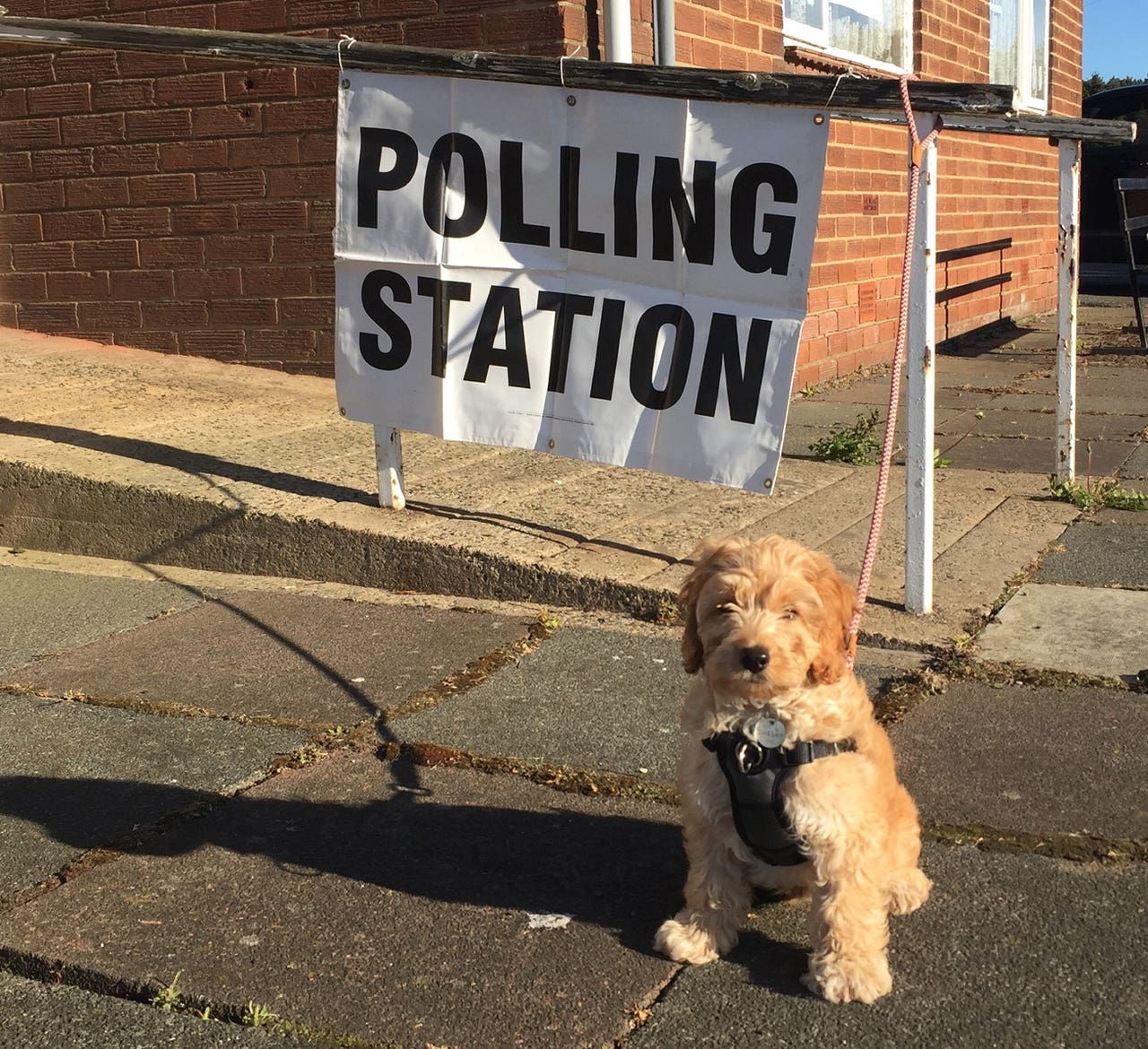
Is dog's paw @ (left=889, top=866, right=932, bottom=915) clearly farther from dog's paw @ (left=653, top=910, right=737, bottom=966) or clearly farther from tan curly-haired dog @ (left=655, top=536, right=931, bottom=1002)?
dog's paw @ (left=653, top=910, right=737, bottom=966)

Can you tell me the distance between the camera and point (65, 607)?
547cm

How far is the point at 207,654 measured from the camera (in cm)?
487

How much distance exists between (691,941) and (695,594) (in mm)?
719

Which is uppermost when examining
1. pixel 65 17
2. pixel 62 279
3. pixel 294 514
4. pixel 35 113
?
pixel 65 17

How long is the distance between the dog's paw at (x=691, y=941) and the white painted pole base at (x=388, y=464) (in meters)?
3.11

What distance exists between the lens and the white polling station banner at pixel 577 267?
4863 mm

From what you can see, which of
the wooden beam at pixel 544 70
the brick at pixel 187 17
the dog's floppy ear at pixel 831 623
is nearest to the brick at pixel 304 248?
the brick at pixel 187 17

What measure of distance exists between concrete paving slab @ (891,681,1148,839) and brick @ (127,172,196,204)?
5.84m

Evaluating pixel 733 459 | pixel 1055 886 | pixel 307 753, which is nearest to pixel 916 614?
pixel 733 459

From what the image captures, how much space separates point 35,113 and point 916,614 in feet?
21.2

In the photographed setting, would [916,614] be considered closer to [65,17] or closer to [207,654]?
[207,654]

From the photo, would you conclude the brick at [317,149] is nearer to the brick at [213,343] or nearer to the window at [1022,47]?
the brick at [213,343]

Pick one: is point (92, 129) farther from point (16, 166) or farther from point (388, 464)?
point (388, 464)

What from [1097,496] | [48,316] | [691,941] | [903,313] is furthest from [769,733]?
[48,316]
